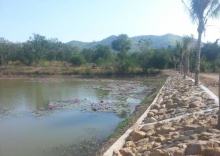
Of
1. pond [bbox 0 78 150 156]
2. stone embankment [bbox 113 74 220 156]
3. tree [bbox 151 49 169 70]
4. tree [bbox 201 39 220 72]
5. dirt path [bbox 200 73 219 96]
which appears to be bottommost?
pond [bbox 0 78 150 156]

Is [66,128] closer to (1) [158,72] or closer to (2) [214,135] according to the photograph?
(2) [214,135]

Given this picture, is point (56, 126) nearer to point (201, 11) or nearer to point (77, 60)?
point (201, 11)

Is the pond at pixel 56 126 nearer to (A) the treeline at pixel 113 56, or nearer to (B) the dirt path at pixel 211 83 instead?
(B) the dirt path at pixel 211 83

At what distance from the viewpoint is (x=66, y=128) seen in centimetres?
1288

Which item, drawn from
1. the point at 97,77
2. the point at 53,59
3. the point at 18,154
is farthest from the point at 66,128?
the point at 53,59

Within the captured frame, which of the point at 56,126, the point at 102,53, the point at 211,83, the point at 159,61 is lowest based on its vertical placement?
the point at 56,126

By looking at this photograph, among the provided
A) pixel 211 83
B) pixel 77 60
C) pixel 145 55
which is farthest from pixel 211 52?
pixel 211 83

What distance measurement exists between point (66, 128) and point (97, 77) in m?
34.7

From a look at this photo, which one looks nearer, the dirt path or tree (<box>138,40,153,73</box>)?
the dirt path

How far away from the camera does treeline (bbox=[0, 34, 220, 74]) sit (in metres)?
47.5

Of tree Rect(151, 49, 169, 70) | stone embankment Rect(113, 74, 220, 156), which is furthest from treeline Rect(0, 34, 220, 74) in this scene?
stone embankment Rect(113, 74, 220, 156)

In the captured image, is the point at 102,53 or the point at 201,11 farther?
the point at 102,53

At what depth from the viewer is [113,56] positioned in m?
63.4

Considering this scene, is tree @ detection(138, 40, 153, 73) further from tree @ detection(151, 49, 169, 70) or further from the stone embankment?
the stone embankment
